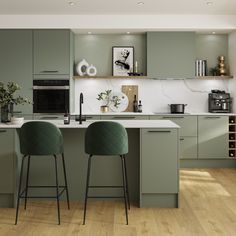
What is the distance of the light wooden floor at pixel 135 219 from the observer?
12.1 ft

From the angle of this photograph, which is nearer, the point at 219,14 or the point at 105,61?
the point at 219,14

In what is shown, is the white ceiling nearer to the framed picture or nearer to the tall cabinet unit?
the framed picture

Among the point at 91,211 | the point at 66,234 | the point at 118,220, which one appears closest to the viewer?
the point at 66,234

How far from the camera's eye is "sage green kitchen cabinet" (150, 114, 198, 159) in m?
6.96

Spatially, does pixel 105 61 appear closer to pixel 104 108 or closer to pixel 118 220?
pixel 104 108

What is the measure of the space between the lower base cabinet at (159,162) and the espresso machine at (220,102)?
122 inches

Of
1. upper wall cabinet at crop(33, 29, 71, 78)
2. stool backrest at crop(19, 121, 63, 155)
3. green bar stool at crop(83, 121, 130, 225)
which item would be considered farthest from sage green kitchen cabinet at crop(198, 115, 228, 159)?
stool backrest at crop(19, 121, 63, 155)

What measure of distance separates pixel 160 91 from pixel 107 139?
375cm

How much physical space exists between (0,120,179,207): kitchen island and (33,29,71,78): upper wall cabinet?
98.6 inches

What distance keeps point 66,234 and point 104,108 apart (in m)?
3.82

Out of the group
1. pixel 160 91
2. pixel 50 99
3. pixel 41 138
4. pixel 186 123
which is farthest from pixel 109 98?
pixel 41 138

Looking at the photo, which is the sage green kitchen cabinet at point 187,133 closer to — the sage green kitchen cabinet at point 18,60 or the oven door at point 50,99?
the oven door at point 50,99

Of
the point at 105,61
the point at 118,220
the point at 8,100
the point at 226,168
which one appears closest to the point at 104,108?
the point at 105,61

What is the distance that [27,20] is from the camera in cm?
687
